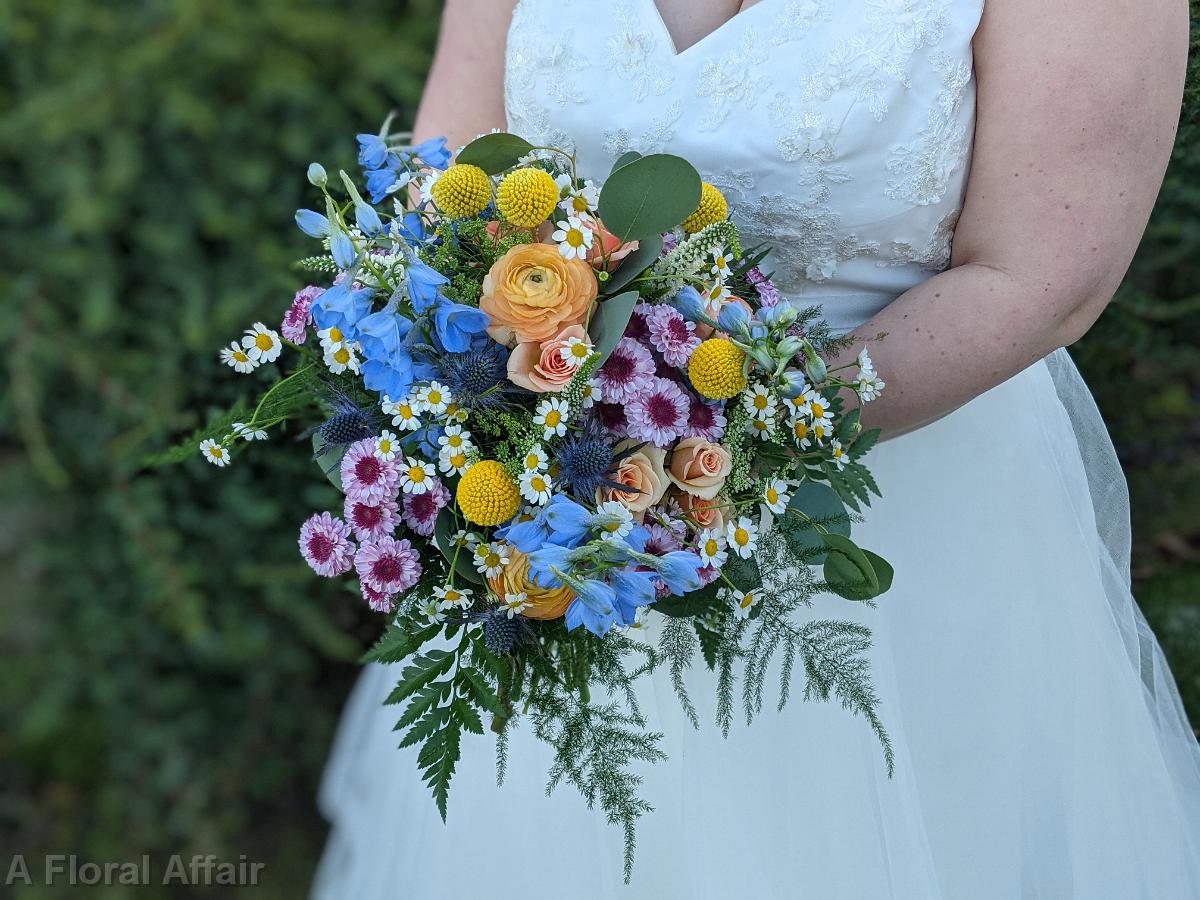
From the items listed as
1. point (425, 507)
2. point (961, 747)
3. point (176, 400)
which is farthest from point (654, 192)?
point (176, 400)

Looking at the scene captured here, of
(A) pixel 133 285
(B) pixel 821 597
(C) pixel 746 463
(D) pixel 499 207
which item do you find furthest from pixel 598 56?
(A) pixel 133 285

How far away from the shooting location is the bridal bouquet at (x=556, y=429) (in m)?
1.01

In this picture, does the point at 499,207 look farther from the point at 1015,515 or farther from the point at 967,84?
the point at 1015,515

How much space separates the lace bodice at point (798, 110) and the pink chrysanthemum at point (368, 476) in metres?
0.57

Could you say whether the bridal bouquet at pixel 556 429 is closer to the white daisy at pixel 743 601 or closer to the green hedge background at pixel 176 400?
the white daisy at pixel 743 601

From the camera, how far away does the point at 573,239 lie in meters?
1.02

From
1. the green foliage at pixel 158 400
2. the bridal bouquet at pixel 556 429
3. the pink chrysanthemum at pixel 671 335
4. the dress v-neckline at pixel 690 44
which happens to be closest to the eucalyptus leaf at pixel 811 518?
the bridal bouquet at pixel 556 429

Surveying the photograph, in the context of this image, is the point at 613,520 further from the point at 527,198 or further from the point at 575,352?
the point at 527,198

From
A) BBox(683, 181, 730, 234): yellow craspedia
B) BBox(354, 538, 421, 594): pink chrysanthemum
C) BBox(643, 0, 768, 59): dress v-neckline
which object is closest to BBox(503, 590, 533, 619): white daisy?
BBox(354, 538, 421, 594): pink chrysanthemum

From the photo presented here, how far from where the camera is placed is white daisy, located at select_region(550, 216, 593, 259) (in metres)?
1.02

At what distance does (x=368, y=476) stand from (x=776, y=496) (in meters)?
0.43

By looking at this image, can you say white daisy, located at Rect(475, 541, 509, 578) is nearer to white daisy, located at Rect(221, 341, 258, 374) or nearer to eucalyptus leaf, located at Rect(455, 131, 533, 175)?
white daisy, located at Rect(221, 341, 258, 374)

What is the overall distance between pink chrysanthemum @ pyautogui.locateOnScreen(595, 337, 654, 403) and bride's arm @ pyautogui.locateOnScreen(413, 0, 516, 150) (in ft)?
2.36

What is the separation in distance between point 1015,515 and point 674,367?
724mm
